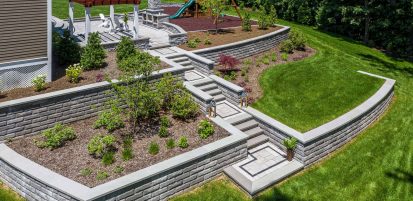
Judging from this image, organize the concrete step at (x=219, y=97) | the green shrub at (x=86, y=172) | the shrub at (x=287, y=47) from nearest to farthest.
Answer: the green shrub at (x=86, y=172) → the concrete step at (x=219, y=97) → the shrub at (x=287, y=47)

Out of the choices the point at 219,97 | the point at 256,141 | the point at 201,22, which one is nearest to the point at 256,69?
the point at 219,97

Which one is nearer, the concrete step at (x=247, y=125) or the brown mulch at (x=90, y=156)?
the brown mulch at (x=90, y=156)

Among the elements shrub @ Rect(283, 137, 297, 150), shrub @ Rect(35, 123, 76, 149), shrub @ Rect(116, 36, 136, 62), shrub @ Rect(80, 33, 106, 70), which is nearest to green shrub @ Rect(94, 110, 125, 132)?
shrub @ Rect(35, 123, 76, 149)

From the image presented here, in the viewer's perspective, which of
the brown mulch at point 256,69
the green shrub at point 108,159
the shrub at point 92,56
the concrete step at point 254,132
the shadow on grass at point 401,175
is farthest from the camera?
the brown mulch at point 256,69

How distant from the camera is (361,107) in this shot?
51.7 ft

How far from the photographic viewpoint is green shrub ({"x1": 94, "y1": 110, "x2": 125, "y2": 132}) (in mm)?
13328

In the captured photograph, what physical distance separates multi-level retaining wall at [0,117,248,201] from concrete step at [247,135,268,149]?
1091 millimetres

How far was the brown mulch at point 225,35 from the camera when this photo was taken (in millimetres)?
22234

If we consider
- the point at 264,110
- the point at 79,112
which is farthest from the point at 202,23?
the point at 79,112

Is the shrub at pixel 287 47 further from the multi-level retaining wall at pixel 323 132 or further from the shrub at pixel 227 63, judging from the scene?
the multi-level retaining wall at pixel 323 132

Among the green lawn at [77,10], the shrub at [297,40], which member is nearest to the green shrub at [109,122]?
the shrub at [297,40]

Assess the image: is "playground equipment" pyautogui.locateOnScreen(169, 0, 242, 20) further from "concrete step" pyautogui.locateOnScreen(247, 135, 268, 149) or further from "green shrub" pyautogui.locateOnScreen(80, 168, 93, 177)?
"green shrub" pyautogui.locateOnScreen(80, 168, 93, 177)

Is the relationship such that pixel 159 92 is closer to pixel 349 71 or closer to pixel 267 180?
pixel 267 180

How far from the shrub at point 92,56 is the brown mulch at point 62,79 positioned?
0.97 ft
